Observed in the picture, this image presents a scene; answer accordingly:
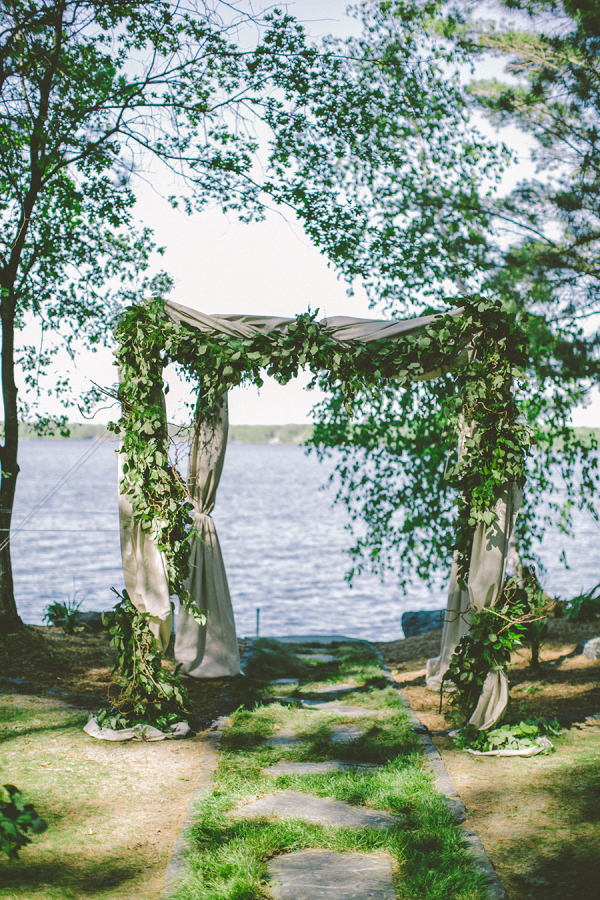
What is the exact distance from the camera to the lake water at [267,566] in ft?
56.5

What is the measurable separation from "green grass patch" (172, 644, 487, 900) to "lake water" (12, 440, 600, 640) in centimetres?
269

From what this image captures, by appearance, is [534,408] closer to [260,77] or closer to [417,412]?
[417,412]

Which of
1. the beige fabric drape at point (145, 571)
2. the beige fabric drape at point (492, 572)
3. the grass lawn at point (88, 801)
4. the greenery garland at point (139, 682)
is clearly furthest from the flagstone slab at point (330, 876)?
the beige fabric drape at point (145, 571)

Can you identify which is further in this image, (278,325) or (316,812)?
(278,325)

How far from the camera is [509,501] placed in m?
4.97

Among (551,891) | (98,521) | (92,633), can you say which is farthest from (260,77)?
(98,521)

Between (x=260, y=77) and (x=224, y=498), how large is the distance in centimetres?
4180

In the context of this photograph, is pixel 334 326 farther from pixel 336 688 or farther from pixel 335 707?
pixel 336 688

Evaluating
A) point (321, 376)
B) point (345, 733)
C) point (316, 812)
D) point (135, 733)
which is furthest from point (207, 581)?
point (316, 812)

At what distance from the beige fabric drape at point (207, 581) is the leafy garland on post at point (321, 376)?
1.28m

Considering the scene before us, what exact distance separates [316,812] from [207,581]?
3051 millimetres

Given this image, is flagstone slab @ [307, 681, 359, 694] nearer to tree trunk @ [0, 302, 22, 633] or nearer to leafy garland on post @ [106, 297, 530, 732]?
leafy garland on post @ [106, 297, 530, 732]

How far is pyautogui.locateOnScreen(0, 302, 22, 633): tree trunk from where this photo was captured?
7488 millimetres

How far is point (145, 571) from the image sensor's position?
516 cm
